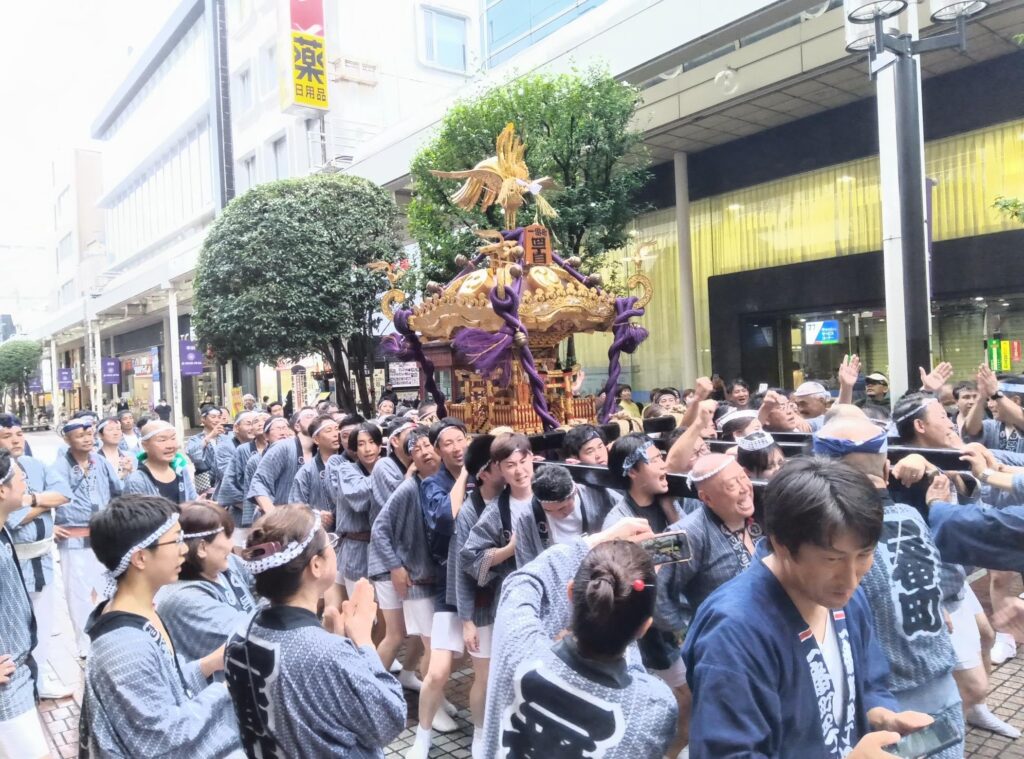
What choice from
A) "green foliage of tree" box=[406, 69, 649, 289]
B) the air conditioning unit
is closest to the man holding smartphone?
"green foliage of tree" box=[406, 69, 649, 289]

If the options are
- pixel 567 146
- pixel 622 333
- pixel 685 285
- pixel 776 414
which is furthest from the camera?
pixel 685 285

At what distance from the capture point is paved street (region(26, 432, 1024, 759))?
3.83 metres

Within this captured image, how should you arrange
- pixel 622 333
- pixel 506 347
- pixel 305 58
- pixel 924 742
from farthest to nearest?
pixel 305 58 < pixel 622 333 < pixel 506 347 < pixel 924 742

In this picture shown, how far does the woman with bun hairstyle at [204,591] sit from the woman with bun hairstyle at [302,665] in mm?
575

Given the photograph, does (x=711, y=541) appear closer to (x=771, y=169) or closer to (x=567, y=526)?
(x=567, y=526)

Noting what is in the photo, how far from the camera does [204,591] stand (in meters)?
2.81

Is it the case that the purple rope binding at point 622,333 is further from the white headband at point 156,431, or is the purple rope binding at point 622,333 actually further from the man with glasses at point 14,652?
the man with glasses at point 14,652

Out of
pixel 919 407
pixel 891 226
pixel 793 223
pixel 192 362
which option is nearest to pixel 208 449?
pixel 919 407

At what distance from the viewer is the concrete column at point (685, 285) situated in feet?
55.0

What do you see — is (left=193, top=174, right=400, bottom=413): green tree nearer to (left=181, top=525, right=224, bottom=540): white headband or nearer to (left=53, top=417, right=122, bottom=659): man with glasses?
(left=53, top=417, right=122, bottom=659): man with glasses

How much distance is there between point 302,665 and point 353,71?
2915cm

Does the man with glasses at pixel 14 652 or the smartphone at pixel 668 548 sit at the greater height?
the smartphone at pixel 668 548

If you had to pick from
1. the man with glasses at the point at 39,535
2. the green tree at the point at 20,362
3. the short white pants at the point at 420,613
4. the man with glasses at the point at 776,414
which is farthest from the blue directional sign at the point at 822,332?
the green tree at the point at 20,362

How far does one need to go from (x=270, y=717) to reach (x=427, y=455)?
8.37 ft
